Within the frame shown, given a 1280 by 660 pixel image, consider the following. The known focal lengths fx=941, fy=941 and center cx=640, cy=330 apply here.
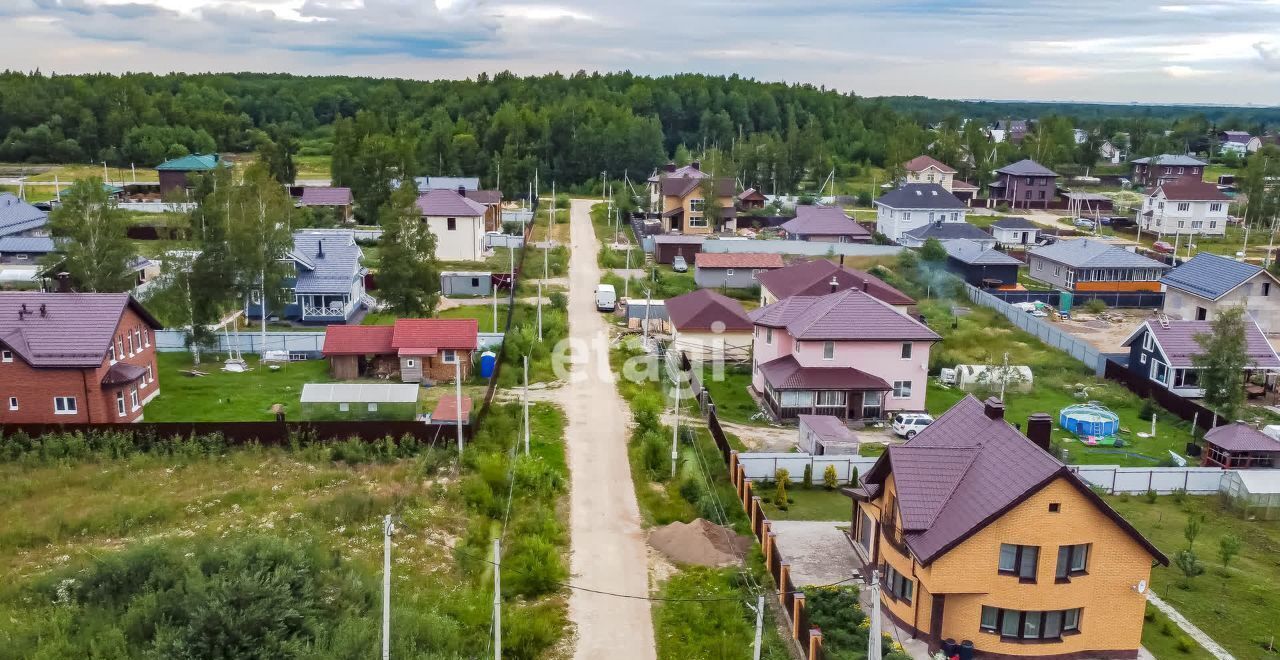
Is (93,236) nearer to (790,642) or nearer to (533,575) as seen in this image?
(533,575)

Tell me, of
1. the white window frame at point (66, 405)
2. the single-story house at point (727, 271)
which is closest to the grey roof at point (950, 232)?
the single-story house at point (727, 271)

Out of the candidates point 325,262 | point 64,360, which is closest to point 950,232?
point 325,262

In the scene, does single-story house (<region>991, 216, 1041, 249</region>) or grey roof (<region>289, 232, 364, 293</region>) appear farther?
single-story house (<region>991, 216, 1041, 249</region>)

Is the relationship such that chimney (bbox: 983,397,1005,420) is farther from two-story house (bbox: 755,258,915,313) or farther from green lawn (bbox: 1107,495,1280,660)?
two-story house (bbox: 755,258,915,313)

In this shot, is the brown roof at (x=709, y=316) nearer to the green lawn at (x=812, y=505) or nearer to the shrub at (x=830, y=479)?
the shrub at (x=830, y=479)

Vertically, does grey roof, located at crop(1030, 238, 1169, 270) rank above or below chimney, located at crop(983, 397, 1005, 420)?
below

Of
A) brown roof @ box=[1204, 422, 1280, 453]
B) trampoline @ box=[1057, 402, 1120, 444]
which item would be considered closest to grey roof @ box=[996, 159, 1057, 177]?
trampoline @ box=[1057, 402, 1120, 444]

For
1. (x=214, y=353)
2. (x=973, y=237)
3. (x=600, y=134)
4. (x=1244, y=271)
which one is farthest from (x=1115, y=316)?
(x=600, y=134)

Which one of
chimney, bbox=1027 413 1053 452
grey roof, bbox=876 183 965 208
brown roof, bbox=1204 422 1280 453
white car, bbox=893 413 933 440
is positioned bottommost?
white car, bbox=893 413 933 440
